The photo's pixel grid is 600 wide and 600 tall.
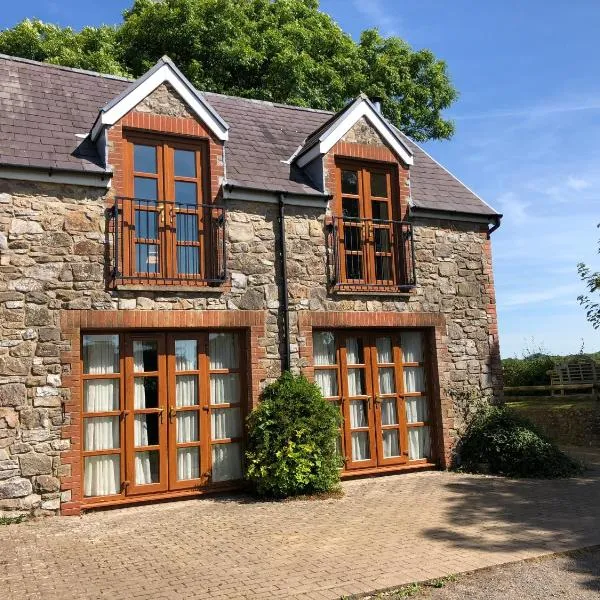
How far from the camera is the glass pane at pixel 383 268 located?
1066cm

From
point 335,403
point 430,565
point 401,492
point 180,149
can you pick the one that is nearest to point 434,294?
point 335,403

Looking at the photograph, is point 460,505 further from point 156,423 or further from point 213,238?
point 213,238

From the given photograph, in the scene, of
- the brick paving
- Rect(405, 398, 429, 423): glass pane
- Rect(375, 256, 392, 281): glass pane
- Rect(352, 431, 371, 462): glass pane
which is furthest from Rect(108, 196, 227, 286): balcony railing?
Rect(405, 398, 429, 423): glass pane

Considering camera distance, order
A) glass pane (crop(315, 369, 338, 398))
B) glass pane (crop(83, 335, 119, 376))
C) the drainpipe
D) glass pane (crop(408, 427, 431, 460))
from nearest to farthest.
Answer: glass pane (crop(83, 335, 119, 376)), the drainpipe, glass pane (crop(315, 369, 338, 398)), glass pane (crop(408, 427, 431, 460))

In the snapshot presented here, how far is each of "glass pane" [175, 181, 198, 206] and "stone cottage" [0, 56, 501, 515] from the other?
0.11ft

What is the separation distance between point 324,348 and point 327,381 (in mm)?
562

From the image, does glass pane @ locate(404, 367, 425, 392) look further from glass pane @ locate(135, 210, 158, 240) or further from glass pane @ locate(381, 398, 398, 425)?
glass pane @ locate(135, 210, 158, 240)

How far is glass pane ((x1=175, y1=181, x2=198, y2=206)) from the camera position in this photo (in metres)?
9.28

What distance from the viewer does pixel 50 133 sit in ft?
29.5

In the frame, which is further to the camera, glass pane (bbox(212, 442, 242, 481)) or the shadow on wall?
glass pane (bbox(212, 442, 242, 481))

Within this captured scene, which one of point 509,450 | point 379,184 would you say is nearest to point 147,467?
point 509,450

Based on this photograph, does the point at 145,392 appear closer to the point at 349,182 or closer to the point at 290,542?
the point at 290,542

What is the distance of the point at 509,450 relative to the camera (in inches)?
399

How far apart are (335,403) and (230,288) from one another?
2.67 m
